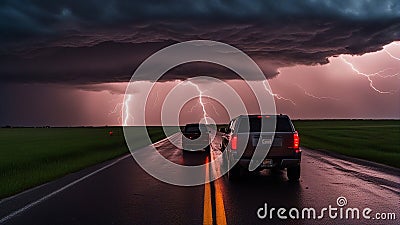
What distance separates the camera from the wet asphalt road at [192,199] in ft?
25.8

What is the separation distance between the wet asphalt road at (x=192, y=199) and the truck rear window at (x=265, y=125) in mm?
1458

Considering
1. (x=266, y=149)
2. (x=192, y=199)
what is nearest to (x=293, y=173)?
(x=266, y=149)

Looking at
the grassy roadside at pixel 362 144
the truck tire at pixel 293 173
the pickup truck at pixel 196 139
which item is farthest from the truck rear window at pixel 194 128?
the truck tire at pixel 293 173

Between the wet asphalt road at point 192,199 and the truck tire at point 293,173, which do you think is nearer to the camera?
the wet asphalt road at point 192,199

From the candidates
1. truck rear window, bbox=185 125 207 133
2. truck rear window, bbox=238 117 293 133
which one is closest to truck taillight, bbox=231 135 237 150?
truck rear window, bbox=238 117 293 133

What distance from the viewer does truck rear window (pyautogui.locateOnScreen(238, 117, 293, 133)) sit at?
12812mm

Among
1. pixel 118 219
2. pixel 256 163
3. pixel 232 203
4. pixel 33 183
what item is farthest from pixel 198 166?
pixel 118 219

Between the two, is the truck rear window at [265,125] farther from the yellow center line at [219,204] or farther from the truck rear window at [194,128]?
the truck rear window at [194,128]

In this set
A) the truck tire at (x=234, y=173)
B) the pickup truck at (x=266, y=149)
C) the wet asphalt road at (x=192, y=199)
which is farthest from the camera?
the truck tire at (x=234, y=173)

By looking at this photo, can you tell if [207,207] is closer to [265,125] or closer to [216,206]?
[216,206]

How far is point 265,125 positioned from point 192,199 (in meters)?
3.97

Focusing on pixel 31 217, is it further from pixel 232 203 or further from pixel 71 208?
pixel 232 203

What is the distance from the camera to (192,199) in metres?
9.86

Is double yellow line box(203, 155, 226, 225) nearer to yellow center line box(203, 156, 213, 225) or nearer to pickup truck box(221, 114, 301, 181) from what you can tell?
yellow center line box(203, 156, 213, 225)
